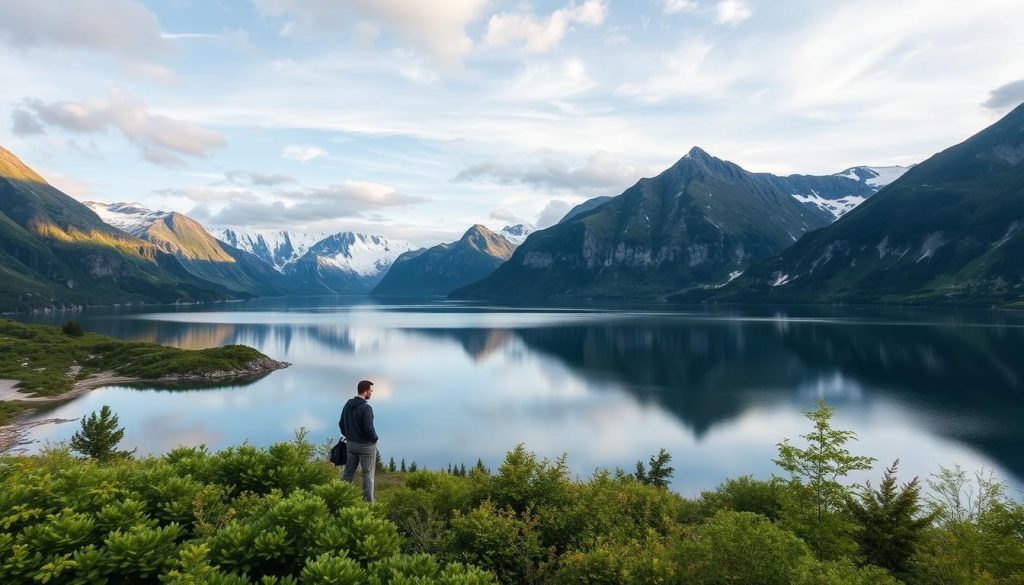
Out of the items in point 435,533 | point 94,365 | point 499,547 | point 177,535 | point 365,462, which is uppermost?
point 177,535

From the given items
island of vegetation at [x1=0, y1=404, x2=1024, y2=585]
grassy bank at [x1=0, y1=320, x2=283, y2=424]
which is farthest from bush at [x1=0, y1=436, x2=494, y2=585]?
grassy bank at [x1=0, y1=320, x2=283, y2=424]

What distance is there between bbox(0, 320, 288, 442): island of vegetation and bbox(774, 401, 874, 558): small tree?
9883cm

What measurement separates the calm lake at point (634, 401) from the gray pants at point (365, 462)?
32091 mm

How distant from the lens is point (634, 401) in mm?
81312

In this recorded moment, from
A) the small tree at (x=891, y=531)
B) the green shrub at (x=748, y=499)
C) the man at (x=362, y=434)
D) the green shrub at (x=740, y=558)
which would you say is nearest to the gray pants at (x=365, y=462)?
the man at (x=362, y=434)

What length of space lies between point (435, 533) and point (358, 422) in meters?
4.69

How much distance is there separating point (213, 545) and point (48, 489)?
5.21 m

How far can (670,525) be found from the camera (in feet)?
56.8

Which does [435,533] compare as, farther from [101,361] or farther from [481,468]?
[101,361]

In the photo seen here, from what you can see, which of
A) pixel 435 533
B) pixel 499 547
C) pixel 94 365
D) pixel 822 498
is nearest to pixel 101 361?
pixel 94 365

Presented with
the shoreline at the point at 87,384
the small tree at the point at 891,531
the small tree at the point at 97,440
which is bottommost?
the shoreline at the point at 87,384

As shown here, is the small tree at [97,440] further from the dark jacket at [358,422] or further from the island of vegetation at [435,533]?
the dark jacket at [358,422]

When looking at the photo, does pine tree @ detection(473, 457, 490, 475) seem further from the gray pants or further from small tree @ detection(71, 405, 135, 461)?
small tree @ detection(71, 405, 135, 461)

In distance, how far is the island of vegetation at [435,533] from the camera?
1056cm
